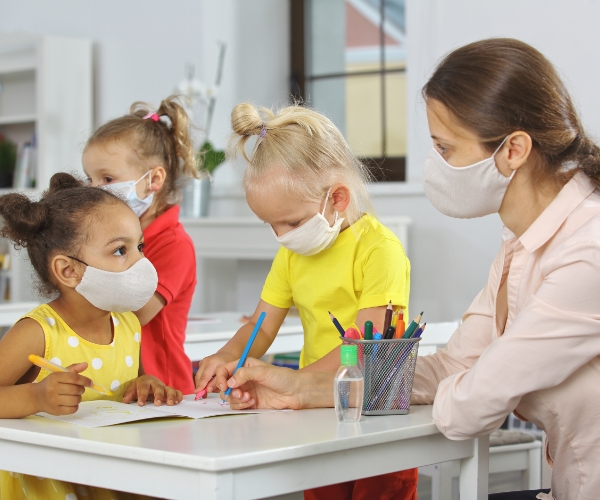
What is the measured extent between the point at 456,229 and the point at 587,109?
72 centimetres

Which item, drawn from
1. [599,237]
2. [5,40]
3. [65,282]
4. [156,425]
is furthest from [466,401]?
[5,40]

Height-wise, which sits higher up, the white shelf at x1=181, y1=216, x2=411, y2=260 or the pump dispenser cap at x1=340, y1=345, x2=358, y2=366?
the white shelf at x1=181, y1=216, x2=411, y2=260

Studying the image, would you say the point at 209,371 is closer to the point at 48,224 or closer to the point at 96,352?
the point at 96,352

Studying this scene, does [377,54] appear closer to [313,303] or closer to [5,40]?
[5,40]

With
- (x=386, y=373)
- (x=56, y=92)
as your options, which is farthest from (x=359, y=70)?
(x=386, y=373)

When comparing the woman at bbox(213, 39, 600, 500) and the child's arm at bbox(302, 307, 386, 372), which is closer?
the woman at bbox(213, 39, 600, 500)

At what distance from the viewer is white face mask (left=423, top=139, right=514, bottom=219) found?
128cm

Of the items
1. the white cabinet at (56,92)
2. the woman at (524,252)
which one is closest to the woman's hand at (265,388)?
the woman at (524,252)

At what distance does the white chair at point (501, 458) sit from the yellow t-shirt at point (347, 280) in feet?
2.38

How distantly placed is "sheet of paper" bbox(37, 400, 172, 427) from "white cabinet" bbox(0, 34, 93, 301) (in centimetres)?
387

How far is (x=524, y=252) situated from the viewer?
1301mm

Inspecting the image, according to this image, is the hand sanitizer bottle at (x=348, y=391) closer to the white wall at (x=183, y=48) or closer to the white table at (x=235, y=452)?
the white table at (x=235, y=452)

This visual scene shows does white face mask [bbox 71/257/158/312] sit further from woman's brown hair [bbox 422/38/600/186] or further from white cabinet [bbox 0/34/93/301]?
white cabinet [bbox 0/34/93/301]

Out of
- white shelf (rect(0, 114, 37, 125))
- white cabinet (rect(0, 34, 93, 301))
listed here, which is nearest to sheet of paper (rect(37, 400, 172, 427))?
white cabinet (rect(0, 34, 93, 301))
